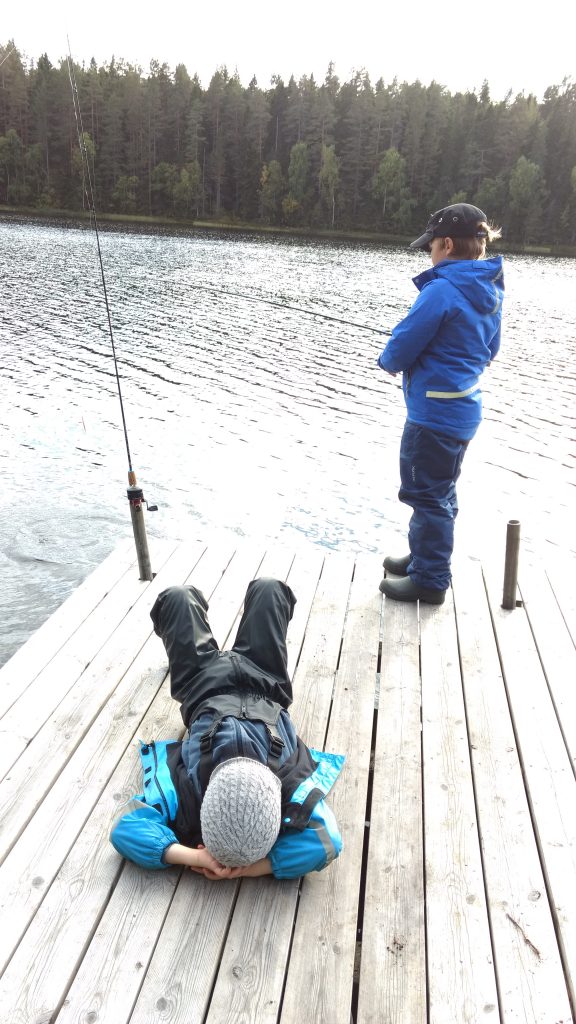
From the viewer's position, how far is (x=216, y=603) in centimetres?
407

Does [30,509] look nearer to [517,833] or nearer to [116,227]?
[517,833]

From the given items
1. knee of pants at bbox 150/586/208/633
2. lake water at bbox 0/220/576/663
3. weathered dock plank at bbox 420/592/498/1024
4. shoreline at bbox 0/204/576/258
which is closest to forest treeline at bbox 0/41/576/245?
shoreline at bbox 0/204/576/258

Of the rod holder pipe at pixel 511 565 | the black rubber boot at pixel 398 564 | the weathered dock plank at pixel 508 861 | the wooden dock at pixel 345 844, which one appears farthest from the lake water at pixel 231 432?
the weathered dock plank at pixel 508 861

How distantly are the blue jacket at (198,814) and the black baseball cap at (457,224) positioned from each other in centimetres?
249

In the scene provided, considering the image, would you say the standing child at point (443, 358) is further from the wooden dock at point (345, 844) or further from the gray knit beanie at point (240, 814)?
the gray knit beanie at point (240, 814)

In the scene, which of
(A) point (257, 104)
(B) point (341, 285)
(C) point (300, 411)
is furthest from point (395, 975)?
(A) point (257, 104)

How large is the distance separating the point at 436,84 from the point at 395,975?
85.9 m

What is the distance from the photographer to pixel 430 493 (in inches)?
149

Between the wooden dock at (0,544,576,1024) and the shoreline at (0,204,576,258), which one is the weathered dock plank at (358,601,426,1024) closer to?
the wooden dock at (0,544,576,1024)

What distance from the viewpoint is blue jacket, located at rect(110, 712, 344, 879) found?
2.22 meters

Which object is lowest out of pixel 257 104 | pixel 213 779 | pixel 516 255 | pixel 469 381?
pixel 516 255

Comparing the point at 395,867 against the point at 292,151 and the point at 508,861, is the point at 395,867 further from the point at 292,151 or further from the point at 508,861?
the point at 292,151

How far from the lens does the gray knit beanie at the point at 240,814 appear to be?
2.00 metres

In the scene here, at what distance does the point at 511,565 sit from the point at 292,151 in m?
71.6
